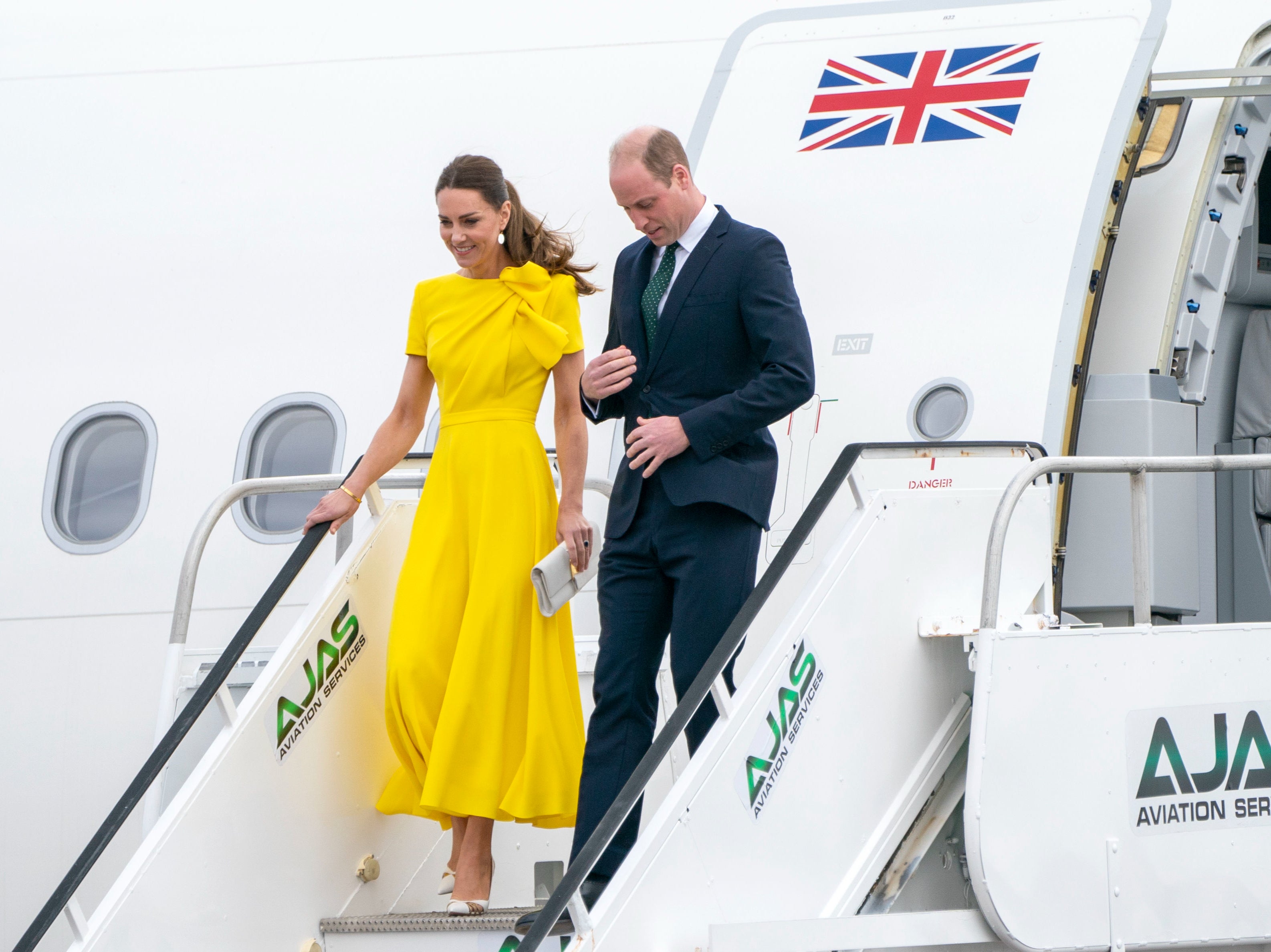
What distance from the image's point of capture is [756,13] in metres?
5.56

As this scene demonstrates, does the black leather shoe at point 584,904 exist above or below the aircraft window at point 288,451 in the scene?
below

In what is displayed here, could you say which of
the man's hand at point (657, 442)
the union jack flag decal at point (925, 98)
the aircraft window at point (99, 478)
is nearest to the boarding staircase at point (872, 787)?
the man's hand at point (657, 442)

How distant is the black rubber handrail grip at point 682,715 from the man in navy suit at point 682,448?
86 mm

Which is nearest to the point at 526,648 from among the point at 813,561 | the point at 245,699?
the point at 245,699

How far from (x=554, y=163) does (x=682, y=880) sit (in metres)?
3.32

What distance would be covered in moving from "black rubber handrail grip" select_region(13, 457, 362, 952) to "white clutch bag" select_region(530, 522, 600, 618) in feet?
2.09

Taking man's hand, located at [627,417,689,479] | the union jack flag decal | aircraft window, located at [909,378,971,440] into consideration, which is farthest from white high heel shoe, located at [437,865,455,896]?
the union jack flag decal

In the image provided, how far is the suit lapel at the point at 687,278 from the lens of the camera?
10.5ft

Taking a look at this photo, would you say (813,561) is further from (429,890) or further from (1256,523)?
(1256,523)

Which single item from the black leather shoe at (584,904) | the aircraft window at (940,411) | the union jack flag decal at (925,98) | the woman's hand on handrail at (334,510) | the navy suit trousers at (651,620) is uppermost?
the union jack flag decal at (925,98)

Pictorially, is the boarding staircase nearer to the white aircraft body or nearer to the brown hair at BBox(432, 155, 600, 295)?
the white aircraft body

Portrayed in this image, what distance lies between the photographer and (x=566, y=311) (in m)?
3.68

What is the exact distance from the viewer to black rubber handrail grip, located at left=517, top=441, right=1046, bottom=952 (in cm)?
278

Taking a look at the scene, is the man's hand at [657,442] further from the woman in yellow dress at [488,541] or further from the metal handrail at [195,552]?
the metal handrail at [195,552]
